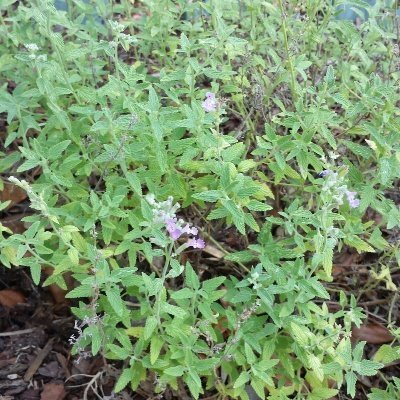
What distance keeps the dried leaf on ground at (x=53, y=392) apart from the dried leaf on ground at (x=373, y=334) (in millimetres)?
1252

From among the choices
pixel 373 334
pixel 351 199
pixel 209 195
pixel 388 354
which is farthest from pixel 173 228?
pixel 373 334

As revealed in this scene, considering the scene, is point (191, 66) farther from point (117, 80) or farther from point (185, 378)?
point (185, 378)

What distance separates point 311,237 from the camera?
2.36 meters

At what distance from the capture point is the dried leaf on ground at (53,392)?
268 cm

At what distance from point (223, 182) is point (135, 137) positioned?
23.2 inches

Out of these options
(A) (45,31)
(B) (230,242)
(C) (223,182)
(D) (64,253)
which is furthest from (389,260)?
(A) (45,31)

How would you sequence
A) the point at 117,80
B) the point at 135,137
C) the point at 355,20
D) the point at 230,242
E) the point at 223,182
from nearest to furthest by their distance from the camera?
the point at 223,182, the point at 117,80, the point at 135,137, the point at 230,242, the point at 355,20

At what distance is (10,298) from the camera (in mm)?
2986

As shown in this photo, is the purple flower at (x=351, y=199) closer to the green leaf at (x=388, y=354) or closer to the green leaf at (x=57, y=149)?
the green leaf at (x=388, y=354)

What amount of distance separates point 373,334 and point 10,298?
5.30ft

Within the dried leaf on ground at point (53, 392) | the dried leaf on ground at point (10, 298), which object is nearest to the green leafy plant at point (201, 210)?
the dried leaf on ground at point (53, 392)

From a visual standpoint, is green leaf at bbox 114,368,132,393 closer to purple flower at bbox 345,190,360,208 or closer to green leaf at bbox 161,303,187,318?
green leaf at bbox 161,303,187,318

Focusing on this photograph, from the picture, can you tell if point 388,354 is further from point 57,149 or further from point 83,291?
point 57,149

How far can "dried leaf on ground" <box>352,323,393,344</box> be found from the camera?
2.85 m
